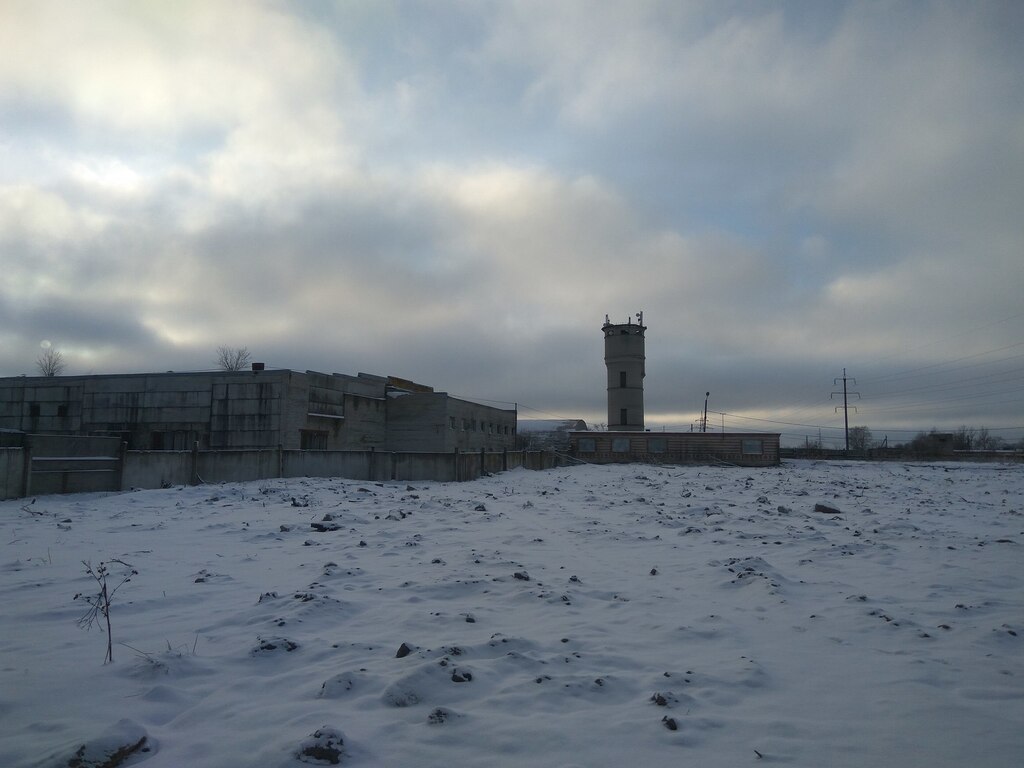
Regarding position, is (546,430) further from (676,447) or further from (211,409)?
(211,409)

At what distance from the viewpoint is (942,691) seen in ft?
14.8

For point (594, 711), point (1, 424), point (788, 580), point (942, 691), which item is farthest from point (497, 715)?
point (1, 424)

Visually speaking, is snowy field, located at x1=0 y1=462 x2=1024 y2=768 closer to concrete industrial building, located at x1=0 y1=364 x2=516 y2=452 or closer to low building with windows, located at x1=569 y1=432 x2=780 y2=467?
concrete industrial building, located at x1=0 y1=364 x2=516 y2=452

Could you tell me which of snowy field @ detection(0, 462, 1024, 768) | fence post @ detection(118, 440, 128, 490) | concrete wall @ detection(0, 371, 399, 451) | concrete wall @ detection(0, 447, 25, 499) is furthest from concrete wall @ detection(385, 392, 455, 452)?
snowy field @ detection(0, 462, 1024, 768)

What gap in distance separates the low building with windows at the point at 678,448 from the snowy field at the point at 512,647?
123 ft

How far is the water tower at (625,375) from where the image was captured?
58.6m

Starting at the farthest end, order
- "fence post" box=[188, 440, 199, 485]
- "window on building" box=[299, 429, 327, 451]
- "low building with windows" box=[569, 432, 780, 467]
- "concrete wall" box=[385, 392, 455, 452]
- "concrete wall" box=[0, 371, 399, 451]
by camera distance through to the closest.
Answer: "low building with windows" box=[569, 432, 780, 467] → "concrete wall" box=[385, 392, 455, 452] → "window on building" box=[299, 429, 327, 451] → "concrete wall" box=[0, 371, 399, 451] → "fence post" box=[188, 440, 199, 485]

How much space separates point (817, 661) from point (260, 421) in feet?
102

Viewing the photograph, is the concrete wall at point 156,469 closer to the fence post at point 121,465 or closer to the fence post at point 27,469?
the fence post at point 121,465

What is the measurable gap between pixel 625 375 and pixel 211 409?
123 feet

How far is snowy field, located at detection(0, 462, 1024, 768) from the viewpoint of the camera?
365cm

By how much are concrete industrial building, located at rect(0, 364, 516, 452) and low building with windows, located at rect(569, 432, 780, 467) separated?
48.4 feet

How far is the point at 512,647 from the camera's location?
5.32 meters

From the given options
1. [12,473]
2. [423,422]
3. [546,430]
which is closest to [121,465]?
[12,473]
